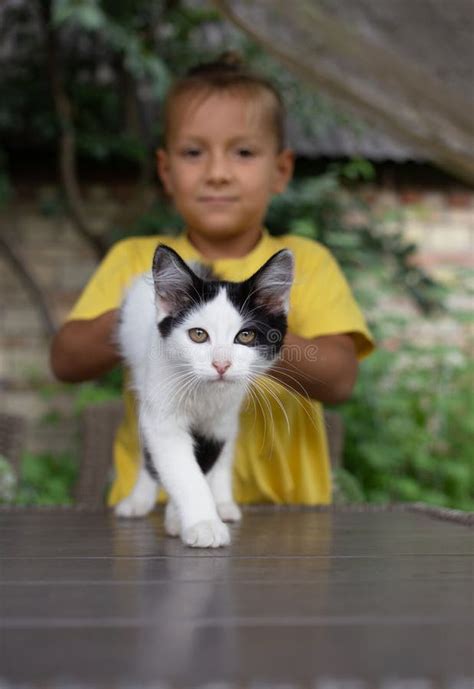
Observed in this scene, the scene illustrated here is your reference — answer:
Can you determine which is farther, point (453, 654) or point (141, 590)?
point (141, 590)

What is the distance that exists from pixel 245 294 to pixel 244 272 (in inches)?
22.5

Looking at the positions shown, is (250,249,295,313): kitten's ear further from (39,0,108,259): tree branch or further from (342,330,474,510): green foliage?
(39,0,108,259): tree branch

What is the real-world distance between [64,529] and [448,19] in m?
3.24

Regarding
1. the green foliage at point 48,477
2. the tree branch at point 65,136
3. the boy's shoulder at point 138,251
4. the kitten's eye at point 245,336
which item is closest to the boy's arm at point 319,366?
the kitten's eye at point 245,336

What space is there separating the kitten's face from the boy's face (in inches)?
22.1

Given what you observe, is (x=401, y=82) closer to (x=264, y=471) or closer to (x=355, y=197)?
(x=355, y=197)

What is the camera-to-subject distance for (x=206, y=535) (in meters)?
1.17

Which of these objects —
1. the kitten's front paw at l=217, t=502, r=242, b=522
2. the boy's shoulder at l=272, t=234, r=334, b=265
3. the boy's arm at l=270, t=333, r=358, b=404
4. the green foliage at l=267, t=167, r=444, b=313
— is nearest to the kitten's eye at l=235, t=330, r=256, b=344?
the boy's arm at l=270, t=333, r=358, b=404

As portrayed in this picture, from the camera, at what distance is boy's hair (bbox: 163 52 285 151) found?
5.92 feet

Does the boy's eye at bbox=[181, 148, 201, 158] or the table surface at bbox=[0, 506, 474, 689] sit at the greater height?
the boy's eye at bbox=[181, 148, 201, 158]

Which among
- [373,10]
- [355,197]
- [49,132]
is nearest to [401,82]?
[373,10]

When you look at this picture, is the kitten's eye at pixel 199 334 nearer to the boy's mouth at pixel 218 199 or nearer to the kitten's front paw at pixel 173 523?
the kitten's front paw at pixel 173 523

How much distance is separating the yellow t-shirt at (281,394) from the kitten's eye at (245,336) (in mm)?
532

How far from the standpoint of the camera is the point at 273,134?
1.86 meters
